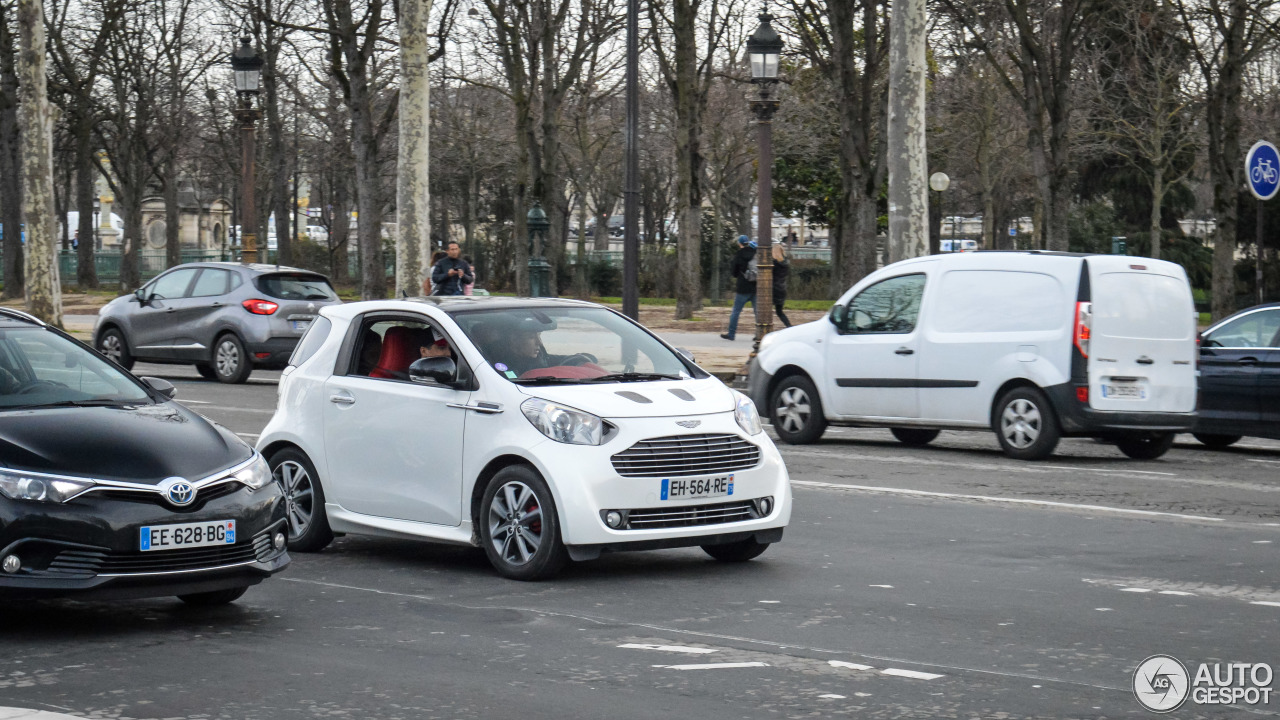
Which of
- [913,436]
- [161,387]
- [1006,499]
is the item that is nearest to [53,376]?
[161,387]

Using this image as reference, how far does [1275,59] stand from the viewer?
1719 inches

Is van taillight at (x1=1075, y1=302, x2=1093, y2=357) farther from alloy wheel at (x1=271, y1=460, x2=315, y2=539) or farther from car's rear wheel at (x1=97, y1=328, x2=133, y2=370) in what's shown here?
car's rear wheel at (x1=97, y1=328, x2=133, y2=370)

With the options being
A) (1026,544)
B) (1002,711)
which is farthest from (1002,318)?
(1002,711)

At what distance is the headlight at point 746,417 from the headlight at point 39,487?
3.34 meters

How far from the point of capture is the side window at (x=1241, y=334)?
15.2 m

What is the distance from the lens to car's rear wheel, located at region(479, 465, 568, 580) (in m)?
8.05

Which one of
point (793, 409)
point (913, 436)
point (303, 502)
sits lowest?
point (913, 436)

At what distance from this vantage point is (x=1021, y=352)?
46.2 ft

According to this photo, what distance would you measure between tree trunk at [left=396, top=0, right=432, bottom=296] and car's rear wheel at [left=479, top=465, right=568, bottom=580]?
18267 millimetres

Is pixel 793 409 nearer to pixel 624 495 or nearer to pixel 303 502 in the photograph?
pixel 303 502

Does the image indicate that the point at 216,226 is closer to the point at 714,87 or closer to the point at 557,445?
the point at 714,87

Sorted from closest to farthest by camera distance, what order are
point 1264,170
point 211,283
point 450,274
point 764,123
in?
point 1264,170
point 211,283
point 764,123
point 450,274

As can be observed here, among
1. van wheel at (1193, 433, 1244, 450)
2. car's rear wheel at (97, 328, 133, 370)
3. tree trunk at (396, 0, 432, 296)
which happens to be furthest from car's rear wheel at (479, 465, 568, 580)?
tree trunk at (396, 0, 432, 296)

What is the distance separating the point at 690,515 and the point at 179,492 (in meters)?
2.61
